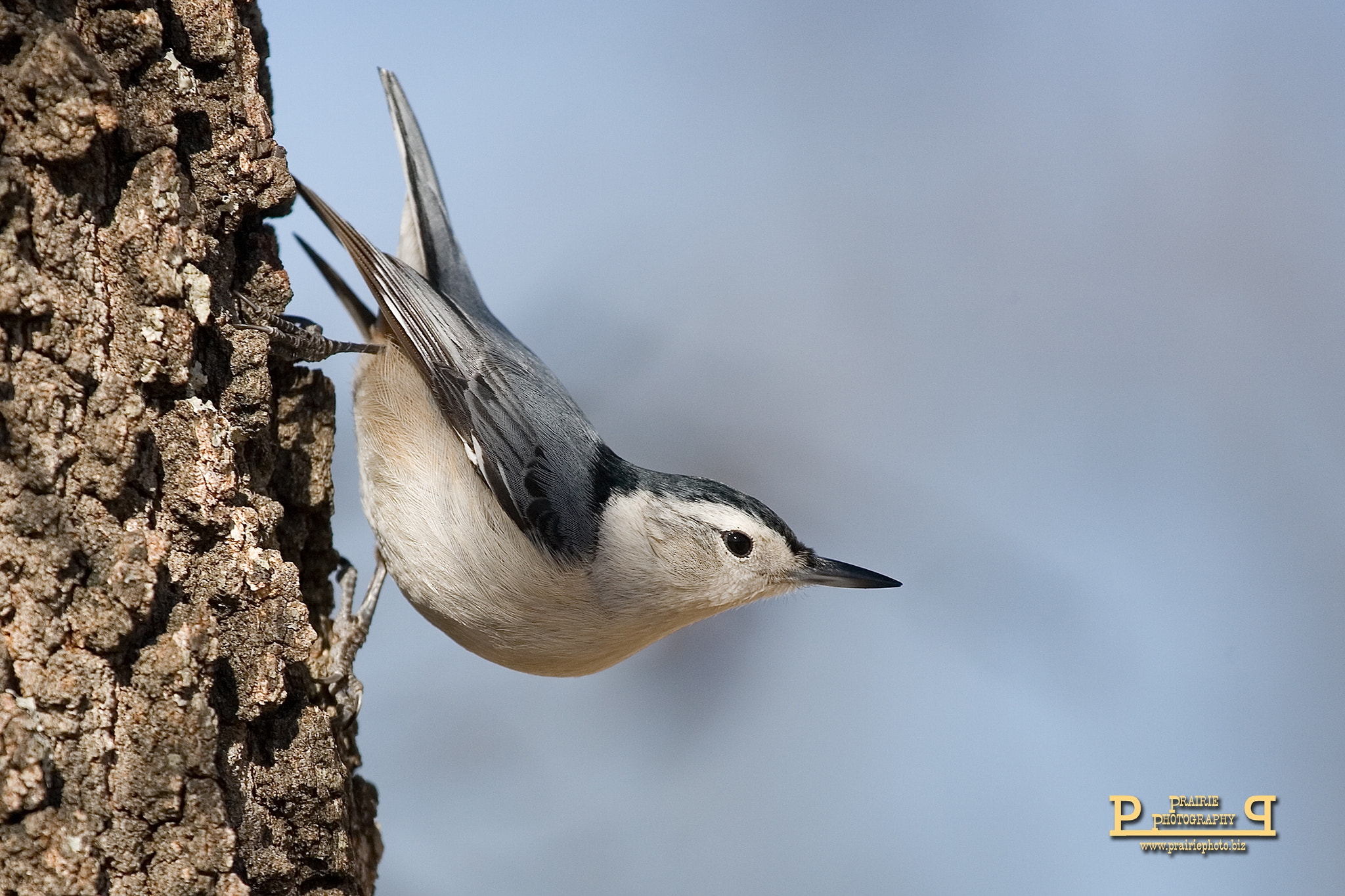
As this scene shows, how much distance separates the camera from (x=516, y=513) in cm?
243

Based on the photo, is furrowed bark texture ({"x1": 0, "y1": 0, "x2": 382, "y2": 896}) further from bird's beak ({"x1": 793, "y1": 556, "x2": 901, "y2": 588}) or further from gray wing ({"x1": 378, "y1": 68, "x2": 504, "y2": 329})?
bird's beak ({"x1": 793, "y1": 556, "x2": 901, "y2": 588})

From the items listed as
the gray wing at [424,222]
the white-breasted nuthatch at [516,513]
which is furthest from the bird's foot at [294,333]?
the gray wing at [424,222]

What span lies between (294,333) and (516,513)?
0.63 m

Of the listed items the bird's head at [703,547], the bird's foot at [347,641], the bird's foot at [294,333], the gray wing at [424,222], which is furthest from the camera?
the gray wing at [424,222]

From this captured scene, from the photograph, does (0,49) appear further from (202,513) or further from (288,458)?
(288,458)

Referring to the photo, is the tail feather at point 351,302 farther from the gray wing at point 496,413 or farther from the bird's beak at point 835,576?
the bird's beak at point 835,576

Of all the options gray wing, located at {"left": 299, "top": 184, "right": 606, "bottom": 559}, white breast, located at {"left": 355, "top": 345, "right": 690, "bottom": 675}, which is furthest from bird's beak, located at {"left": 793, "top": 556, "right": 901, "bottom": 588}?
gray wing, located at {"left": 299, "top": 184, "right": 606, "bottom": 559}

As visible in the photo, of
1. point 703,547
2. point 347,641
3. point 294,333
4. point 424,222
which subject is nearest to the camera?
point 294,333

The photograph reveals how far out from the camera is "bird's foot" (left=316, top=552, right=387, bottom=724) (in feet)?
7.22

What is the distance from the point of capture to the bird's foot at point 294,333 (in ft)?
6.42

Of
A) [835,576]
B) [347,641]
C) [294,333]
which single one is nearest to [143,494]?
[294,333]

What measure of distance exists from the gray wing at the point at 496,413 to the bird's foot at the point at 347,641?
366 millimetres

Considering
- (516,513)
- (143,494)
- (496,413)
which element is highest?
(496,413)

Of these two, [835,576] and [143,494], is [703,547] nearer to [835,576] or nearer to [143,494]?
[835,576]
